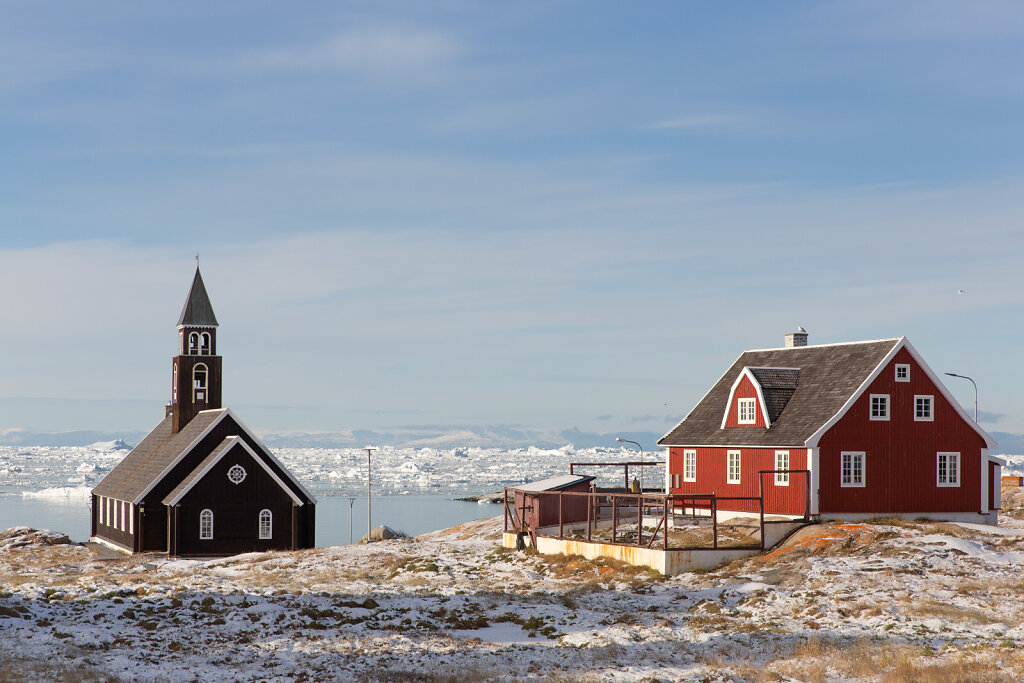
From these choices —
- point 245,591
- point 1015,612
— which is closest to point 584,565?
point 245,591


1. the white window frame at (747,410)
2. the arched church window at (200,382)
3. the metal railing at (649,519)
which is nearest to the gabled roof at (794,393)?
the white window frame at (747,410)

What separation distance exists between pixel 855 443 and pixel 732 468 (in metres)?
5.88

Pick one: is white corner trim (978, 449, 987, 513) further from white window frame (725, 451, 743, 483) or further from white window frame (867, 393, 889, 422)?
white window frame (725, 451, 743, 483)

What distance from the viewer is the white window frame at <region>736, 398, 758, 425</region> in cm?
4906

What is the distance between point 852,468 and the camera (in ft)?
149

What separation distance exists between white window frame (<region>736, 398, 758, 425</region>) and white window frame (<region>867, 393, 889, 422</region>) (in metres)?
5.07

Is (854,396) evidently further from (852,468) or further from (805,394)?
(805,394)

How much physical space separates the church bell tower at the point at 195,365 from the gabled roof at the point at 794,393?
2845 cm

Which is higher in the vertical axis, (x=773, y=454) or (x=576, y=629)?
(x=773, y=454)

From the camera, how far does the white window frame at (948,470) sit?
153ft

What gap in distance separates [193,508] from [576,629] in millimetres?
32458

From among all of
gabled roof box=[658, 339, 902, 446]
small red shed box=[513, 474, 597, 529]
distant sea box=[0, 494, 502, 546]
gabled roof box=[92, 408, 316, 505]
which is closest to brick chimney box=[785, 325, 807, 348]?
gabled roof box=[658, 339, 902, 446]

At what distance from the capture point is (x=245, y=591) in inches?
1506

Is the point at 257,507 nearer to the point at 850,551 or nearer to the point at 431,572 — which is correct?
the point at 431,572
